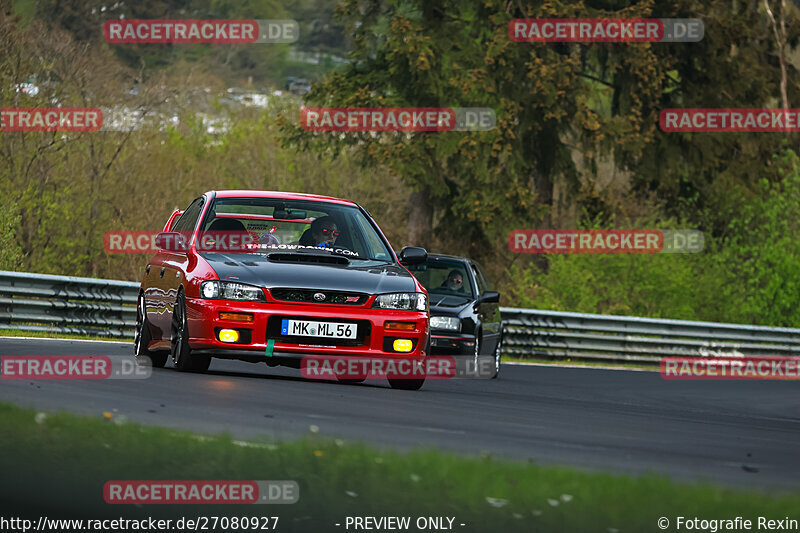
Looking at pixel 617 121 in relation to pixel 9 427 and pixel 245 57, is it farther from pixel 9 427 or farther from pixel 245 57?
pixel 245 57

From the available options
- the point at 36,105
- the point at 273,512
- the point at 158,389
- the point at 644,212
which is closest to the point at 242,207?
the point at 158,389

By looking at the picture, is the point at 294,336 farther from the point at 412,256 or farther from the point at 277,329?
the point at 412,256

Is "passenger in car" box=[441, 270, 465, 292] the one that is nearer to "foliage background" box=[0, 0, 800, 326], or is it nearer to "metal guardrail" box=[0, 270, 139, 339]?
"metal guardrail" box=[0, 270, 139, 339]

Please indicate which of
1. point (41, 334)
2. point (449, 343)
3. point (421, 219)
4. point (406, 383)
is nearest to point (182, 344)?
point (406, 383)

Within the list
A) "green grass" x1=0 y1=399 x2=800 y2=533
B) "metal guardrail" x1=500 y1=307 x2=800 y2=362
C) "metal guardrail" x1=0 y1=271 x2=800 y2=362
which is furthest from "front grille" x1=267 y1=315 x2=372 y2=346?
"metal guardrail" x1=500 y1=307 x2=800 y2=362

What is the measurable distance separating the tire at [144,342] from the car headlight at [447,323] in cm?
455

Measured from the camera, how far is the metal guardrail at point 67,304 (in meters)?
22.0

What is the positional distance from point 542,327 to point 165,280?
14.5 m

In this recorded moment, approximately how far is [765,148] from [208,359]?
31.5 meters

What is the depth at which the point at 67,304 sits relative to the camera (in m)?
22.8

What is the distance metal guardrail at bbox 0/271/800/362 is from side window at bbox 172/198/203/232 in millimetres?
7672

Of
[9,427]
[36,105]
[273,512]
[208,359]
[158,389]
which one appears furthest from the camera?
[36,105]

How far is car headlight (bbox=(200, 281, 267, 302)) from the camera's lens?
12.4 m

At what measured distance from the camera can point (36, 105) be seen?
35750 mm
